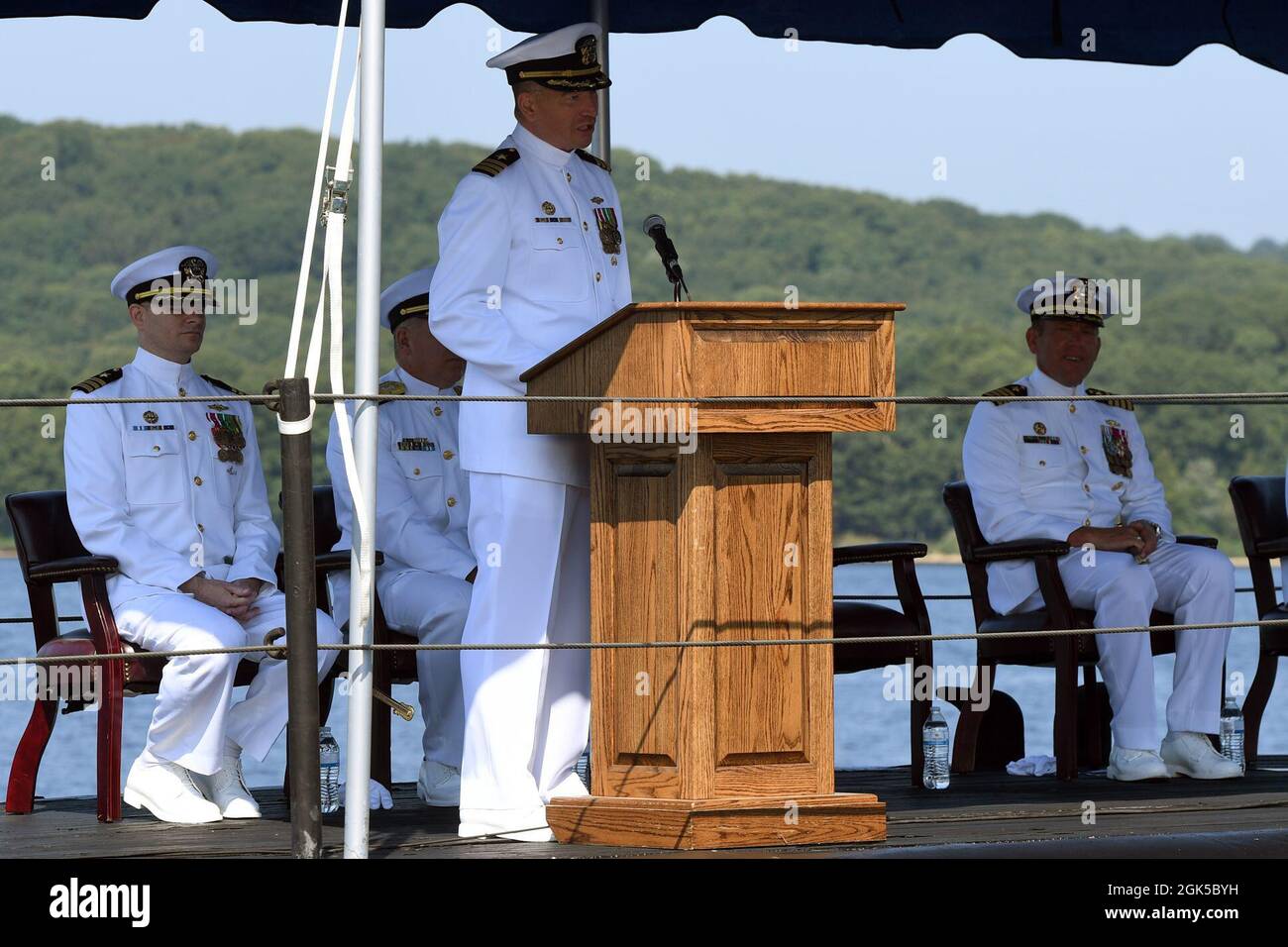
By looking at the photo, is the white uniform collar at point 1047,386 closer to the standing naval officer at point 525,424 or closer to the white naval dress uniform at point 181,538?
the standing naval officer at point 525,424

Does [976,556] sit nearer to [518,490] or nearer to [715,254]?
[518,490]

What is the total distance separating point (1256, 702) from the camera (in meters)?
6.77

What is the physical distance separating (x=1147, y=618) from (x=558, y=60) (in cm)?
242

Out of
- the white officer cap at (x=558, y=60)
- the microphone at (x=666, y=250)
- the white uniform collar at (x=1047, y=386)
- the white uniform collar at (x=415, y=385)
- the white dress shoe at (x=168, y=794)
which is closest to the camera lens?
the microphone at (x=666, y=250)

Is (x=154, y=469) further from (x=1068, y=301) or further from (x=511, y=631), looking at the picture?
(x=1068, y=301)

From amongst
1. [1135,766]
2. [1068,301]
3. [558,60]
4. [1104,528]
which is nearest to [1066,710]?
[1135,766]

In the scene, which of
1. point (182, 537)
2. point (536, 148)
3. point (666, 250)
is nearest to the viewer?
point (666, 250)

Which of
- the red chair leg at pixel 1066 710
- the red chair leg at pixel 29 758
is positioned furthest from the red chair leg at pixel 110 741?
the red chair leg at pixel 1066 710

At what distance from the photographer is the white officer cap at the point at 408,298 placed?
250 inches

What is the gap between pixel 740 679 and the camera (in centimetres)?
443

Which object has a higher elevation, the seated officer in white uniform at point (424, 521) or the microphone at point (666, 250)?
the microphone at point (666, 250)

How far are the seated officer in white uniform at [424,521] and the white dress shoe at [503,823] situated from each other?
0.86m

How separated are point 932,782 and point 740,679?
1.68m
